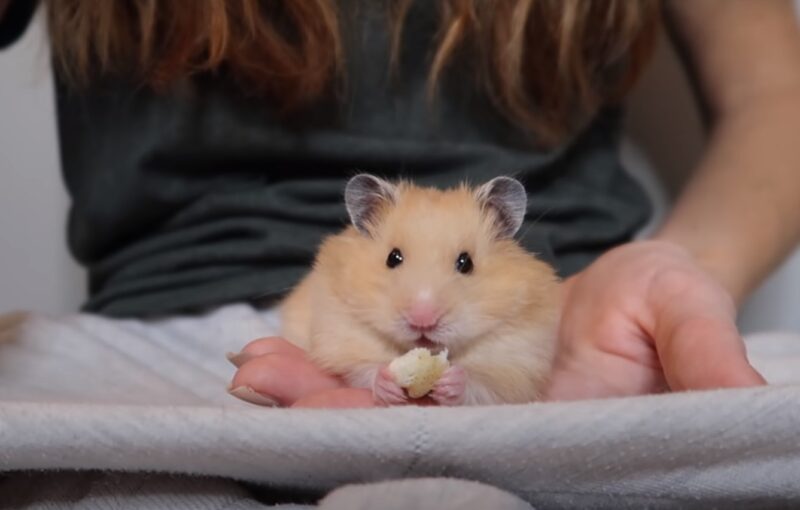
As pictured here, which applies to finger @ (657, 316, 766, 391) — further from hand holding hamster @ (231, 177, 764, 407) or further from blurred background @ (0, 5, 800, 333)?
blurred background @ (0, 5, 800, 333)

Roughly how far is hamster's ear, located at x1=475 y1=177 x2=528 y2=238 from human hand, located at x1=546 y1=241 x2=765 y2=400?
148mm

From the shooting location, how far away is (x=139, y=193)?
1.38 m

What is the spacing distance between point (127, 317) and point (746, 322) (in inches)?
44.5

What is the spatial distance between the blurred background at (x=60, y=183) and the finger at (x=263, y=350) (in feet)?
3.52

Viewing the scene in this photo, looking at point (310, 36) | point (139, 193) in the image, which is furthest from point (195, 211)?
point (310, 36)

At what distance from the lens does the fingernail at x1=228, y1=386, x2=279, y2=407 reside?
33.4 inches

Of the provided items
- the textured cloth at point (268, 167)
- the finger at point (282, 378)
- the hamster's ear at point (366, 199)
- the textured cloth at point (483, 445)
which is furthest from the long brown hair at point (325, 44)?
the textured cloth at point (483, 445)

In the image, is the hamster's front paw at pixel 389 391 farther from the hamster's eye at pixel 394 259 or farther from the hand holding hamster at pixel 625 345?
the hamster's eye at pixel 394 259

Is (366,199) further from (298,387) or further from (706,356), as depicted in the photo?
(706,356)

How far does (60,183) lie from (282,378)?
117 cm

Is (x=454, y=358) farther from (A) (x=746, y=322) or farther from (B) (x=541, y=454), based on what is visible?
(A) (x=746, y=322)

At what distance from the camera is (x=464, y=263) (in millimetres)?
933

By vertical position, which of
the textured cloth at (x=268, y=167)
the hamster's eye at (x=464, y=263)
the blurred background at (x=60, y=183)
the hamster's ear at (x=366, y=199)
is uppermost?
the hamster's ear at (x=366, y=199)

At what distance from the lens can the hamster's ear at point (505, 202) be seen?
954 millimetres
